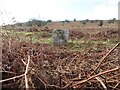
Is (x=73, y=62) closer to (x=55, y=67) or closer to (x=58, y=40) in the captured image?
(x=55, y=67)

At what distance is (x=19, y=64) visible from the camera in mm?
3805

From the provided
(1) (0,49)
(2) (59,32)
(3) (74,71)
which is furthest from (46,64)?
(2) (59,32)

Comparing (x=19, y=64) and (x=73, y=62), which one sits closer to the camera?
(x=19, y=64)

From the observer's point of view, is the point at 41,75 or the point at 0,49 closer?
the point at 41,75

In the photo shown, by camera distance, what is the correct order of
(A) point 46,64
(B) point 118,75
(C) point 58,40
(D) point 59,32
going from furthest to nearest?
(D) point 59,32, (C) point 58,40, (A) point 46,64, (B) point 118,75

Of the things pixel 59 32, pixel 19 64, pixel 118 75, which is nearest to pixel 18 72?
pixel 19 64

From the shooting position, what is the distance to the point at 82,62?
13.6ft

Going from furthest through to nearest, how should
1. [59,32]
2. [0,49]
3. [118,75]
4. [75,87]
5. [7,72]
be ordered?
[59,32] → [0,49] → [7,72] → [118,75] → [75,87]

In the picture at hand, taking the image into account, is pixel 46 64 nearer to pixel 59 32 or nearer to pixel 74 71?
pixel 74 71

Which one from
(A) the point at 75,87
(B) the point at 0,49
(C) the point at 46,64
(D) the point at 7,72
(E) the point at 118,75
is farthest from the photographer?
(B) the point at 0,49

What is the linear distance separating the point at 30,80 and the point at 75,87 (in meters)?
0.44

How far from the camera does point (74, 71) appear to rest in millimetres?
3756

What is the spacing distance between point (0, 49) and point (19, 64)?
0.58 m

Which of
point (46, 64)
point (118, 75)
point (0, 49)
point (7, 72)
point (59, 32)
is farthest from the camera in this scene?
point (59, 32)
